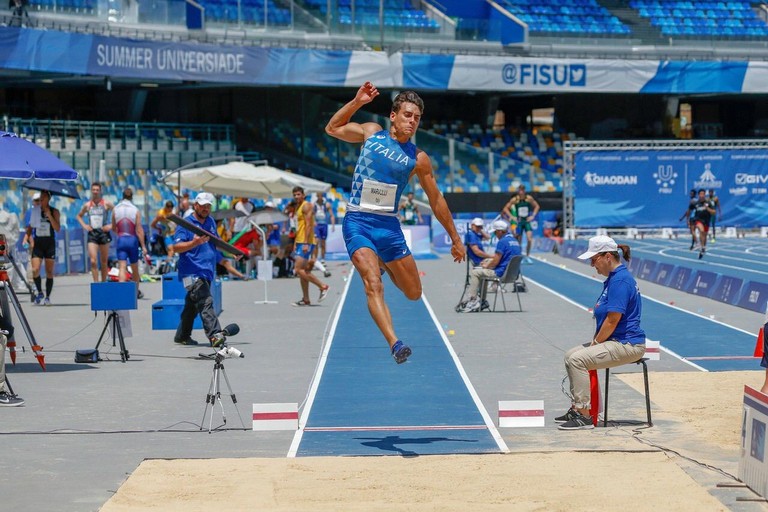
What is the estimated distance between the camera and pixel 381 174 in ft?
31.4

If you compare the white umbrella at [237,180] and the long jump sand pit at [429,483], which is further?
the white umbrella at [237,180]

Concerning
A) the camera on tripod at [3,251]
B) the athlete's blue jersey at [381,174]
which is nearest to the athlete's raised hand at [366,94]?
the athlete's blue jersey at [381,174]

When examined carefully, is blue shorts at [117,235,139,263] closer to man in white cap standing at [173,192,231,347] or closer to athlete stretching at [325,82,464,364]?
man in white cap standing at [173,192,231,347]

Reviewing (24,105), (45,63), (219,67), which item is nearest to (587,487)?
(45,63)

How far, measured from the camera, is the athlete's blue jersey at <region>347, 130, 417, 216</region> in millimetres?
9570

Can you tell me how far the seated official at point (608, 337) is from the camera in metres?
9.88

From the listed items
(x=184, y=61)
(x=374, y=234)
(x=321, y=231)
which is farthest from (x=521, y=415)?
(x=184, y=61)

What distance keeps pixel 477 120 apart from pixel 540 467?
46838 mm

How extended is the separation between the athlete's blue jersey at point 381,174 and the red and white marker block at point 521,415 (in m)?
1.74

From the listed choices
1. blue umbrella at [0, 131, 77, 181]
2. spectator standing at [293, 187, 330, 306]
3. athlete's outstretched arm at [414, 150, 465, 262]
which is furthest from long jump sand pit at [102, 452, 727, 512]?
spectator standing at [293, 187, 330, 306]

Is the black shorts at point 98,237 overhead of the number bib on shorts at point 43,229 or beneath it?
beneath

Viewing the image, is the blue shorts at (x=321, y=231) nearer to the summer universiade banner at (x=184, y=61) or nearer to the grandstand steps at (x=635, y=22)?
the summer universiade banner at (x=184, y=61)

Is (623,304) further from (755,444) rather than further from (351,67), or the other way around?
(351,67)

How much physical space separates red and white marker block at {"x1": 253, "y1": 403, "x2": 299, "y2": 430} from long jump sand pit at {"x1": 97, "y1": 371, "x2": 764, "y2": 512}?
3.74 ft
